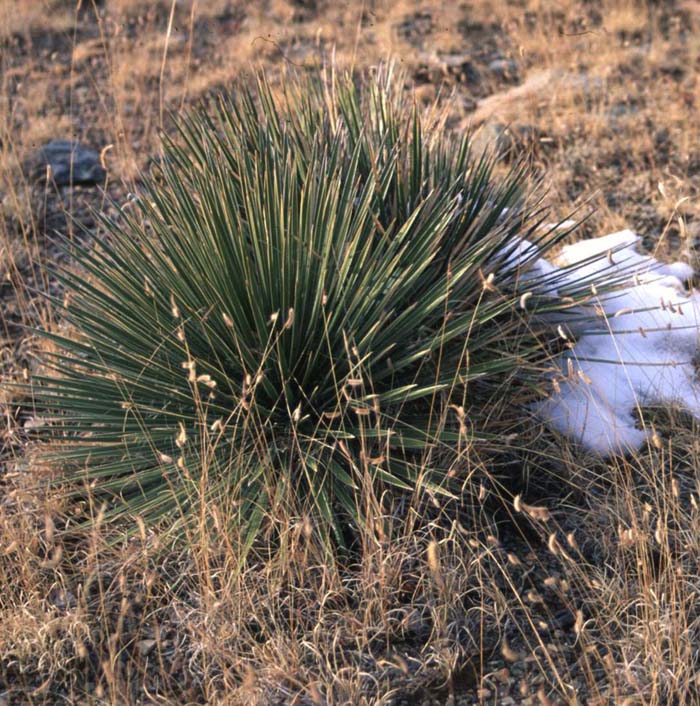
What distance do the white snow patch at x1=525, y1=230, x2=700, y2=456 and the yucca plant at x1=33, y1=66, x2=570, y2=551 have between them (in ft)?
0.81

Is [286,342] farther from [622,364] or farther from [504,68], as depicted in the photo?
[504,68]

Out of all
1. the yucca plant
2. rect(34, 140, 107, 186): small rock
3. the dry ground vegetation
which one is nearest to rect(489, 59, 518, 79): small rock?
rect(34, 140, 107, 186): small rock

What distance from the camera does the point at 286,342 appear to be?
303 cm

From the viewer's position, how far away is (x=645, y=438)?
11.5 feet

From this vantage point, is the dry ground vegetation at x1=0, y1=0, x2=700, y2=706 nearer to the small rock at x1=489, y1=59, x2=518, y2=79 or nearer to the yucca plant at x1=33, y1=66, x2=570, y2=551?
the yucca plant at x1=33, y1=66, x2=570, y2=551

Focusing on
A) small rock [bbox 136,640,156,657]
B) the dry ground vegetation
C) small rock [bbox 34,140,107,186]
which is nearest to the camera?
the dry ground vegetation

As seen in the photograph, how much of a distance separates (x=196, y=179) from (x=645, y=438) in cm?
190

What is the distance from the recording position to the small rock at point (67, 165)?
6332 millimetres

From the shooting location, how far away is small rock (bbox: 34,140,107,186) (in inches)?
249

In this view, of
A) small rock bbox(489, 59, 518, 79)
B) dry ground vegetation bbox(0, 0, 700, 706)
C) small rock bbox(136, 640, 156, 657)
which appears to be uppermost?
small rock bbox(489, 59, 518, 79)

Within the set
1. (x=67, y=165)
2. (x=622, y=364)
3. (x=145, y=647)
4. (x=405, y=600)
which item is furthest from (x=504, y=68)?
(x=145, y=647)

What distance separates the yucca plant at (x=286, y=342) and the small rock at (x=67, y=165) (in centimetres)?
321

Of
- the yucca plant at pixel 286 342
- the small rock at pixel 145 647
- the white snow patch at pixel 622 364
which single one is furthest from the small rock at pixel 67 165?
the small rock at pixel 145 647

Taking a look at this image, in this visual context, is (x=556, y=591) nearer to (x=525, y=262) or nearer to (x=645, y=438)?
A: (x=645, y=438)
